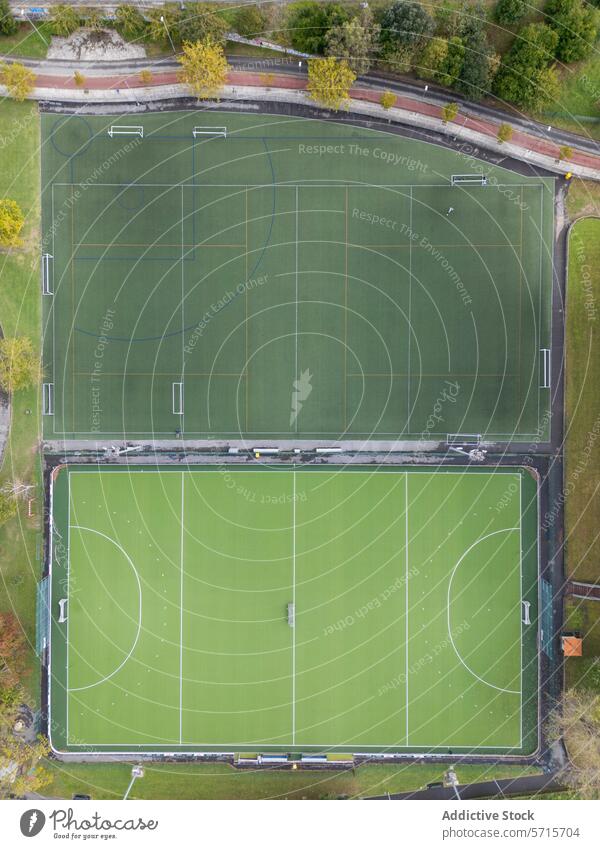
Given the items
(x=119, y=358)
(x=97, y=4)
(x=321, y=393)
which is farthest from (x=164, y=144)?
(x=321, y=393)

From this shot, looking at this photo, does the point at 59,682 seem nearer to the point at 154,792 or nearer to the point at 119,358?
the point at 154,792

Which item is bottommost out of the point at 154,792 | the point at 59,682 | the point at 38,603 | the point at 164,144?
the point at 154,792

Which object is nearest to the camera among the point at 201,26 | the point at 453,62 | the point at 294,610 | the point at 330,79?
the point at 330,79

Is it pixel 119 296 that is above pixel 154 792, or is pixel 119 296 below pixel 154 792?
above

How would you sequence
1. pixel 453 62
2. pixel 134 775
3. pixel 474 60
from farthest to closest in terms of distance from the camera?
pixel 134 775, pixel 453 62, pixel 474 60

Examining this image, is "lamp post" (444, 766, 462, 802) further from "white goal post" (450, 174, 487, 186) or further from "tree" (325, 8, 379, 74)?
"tree" (325, 8, 379, 74)
